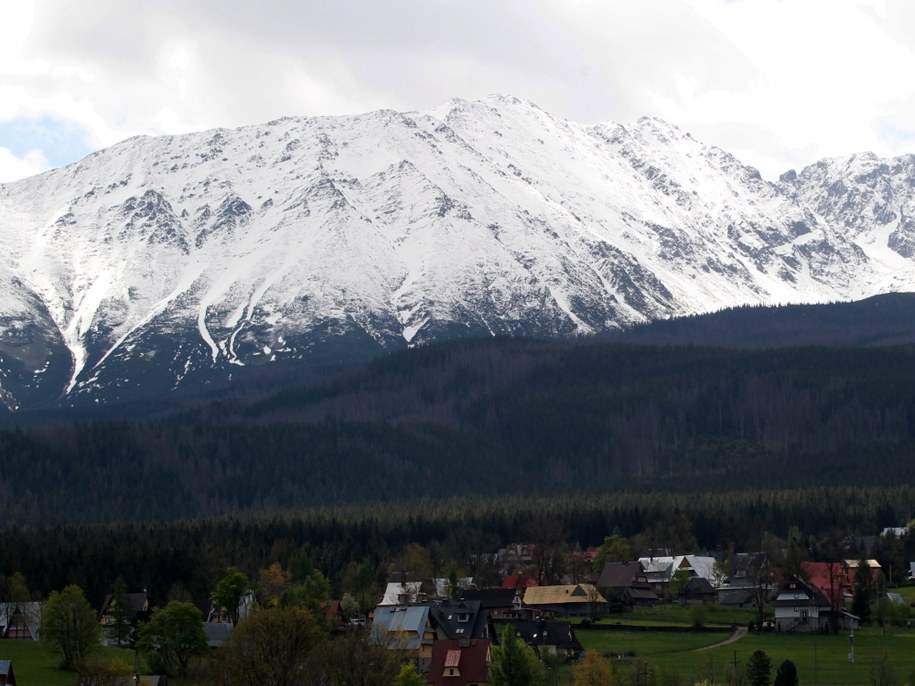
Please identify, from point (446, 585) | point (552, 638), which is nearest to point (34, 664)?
point (552, 638)

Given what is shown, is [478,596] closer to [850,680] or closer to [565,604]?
[565,604]

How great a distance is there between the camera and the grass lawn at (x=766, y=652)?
10794cm

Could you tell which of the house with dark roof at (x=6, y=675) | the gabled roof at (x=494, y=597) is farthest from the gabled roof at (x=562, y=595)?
the house with dark roof at (x=6, y=675)

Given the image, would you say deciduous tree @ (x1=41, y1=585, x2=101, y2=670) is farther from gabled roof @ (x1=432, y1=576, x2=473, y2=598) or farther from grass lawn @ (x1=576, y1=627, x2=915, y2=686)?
gabled roof @ (x1=432, y1=576, x2=473, y2=598)

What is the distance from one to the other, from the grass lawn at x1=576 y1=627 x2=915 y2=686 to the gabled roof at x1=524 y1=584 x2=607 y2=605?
1476 centimetres

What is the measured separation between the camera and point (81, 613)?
119 metres

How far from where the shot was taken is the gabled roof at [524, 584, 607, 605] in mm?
152625

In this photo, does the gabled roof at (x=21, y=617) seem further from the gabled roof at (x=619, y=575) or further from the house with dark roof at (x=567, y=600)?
the gabled roof at (x=619, y=575)

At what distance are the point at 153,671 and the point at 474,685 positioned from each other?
19.5 m

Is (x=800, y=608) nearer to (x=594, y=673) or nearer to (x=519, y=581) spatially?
(x=519, y=581)

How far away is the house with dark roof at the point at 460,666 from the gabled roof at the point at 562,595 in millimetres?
43099

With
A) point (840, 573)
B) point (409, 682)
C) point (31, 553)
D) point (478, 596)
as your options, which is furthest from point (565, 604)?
point (409, 682)

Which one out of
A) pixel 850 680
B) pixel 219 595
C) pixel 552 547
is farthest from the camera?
pixel 552 547

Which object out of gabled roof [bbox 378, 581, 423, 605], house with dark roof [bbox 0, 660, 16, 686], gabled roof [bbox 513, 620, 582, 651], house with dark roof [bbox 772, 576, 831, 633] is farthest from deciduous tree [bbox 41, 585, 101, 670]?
house with dark roof [bbox 772, 576, 831, 633]
